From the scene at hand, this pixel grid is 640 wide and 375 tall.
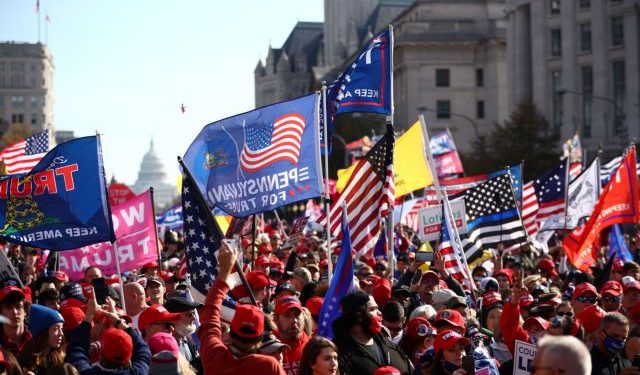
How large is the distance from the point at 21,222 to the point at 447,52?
8998 centimetres

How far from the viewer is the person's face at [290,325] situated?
30.2 ft

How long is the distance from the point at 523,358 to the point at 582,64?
67096 mm

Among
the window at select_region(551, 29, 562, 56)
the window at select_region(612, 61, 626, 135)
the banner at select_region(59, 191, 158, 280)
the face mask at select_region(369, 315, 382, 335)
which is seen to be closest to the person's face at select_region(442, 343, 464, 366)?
the face mask at select_region(369, 315, 382, 335)

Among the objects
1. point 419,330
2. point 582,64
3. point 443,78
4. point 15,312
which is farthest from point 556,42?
point 15,312

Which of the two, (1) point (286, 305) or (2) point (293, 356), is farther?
(1) point (286, 305)

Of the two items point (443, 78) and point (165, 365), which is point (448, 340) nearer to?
point (165, 365)

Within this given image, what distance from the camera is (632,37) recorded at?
69.9 m

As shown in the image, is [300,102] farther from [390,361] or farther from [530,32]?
[530,32]

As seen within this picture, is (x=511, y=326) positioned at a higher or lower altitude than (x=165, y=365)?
lower

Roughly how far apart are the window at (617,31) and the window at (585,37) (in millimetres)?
2107

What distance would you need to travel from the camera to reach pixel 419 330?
31.8 ft

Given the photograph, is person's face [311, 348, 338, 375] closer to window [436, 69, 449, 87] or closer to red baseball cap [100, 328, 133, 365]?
red baseball cap [100, 328, 133, 365]

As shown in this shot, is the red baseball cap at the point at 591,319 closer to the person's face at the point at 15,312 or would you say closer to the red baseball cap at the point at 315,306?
the red baseball cap at the point at 315,306

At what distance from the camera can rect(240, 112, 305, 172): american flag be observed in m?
13.3
